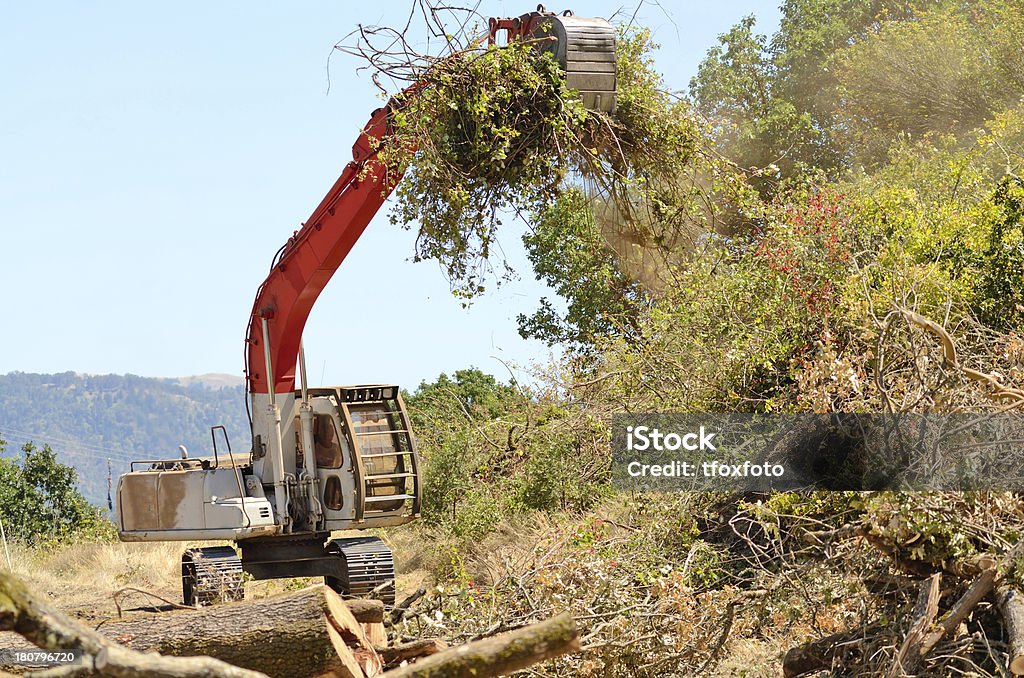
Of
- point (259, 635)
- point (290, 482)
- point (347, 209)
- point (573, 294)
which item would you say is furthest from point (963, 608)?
point (573, 294)

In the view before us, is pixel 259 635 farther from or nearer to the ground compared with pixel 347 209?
nearer to the ground

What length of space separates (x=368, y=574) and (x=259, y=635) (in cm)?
358

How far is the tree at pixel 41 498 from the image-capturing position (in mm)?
19375

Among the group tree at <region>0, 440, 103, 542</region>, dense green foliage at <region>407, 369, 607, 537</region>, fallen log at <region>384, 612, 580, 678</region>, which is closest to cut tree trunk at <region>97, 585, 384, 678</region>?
fallen log at <region>384, 612, 580, 678</region>

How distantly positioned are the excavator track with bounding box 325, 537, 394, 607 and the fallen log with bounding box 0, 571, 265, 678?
20.1ft

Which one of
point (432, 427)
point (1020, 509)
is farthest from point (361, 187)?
point (432, 427)

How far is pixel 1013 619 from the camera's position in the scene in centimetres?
645

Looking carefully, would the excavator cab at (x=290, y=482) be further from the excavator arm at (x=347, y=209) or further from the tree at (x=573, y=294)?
the tree at (x=573, y=294)

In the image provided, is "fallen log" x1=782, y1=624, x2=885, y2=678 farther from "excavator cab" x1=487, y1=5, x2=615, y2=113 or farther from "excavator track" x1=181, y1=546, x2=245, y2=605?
"excavator track" x1=181, y1=546, x2=245, y2=605

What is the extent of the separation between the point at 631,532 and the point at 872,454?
9.33ft

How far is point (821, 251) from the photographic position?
12.1 metres

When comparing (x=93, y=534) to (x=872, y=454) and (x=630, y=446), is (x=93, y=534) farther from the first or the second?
(x=872, y=454)

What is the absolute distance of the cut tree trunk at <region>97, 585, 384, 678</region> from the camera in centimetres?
617

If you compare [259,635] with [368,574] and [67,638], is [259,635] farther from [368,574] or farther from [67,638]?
[368,574]
